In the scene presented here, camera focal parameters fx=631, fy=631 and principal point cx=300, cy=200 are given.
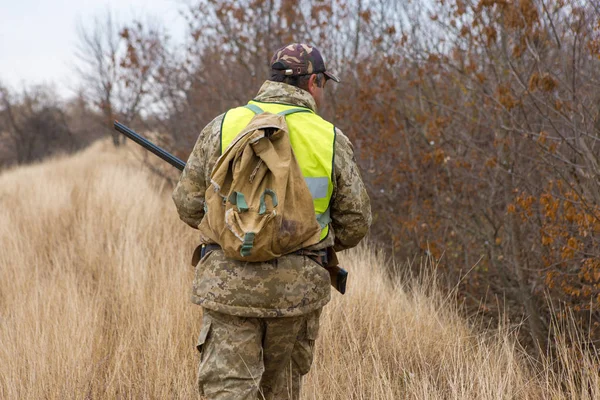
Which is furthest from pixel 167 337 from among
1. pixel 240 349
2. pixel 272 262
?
pixel 272 262

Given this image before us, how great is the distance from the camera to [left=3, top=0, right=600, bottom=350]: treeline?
4.48 metres

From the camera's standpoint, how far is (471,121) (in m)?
6.17

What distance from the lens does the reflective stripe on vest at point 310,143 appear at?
2.45 m

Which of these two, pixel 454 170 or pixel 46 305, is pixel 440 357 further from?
pixel 454 170

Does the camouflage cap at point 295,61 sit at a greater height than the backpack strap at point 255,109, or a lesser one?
greater

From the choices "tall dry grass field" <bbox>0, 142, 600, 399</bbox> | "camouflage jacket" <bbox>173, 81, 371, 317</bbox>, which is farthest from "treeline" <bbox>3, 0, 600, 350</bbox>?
"camouflage jacket" <bbox>173, 81, 371, 317</bbox>

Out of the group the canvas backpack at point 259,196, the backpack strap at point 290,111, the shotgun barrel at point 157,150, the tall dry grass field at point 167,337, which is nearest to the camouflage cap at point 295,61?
the backpack strap at point 290,111

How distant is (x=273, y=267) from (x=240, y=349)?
1.17 feet

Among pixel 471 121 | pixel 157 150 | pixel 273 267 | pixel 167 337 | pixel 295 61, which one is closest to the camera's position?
pixel 273 267

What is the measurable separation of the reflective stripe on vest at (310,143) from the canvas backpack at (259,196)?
11 centimetres

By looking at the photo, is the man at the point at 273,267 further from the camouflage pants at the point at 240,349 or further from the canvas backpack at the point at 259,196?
the canvas backpack at the point at 259,196

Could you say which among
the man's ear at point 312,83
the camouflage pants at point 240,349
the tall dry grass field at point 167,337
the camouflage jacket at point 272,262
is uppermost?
the man's ear at point 312,83

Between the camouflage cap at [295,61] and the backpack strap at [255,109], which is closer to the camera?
the backpack strap at [255,109]

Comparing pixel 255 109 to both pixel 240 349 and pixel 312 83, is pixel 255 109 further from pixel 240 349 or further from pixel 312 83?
pixel 240 349
